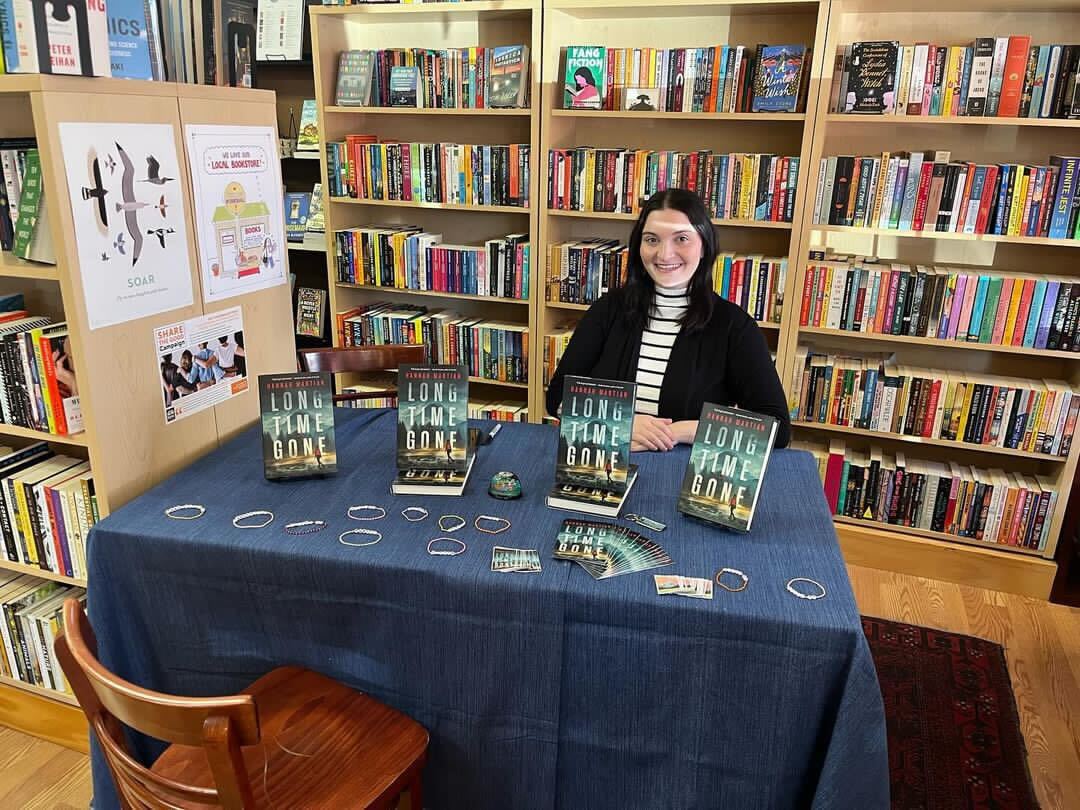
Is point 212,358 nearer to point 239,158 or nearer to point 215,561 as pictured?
point 239,158

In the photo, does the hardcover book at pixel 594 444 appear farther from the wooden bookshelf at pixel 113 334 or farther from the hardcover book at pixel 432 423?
the wooden bookshelf at pixel 113 334

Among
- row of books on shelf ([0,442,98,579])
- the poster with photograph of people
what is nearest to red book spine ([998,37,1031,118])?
the poster with photograph of people

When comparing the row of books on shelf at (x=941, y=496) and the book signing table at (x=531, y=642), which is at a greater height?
the book signing table at (x=531, y=642)

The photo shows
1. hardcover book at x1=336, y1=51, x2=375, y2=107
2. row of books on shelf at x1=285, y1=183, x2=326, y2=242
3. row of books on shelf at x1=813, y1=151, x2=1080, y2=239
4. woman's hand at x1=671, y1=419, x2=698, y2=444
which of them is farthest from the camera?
row of books on shelf at x1=285, y1=183, x2=326, y2=242

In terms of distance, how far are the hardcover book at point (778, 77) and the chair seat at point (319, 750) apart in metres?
2.27

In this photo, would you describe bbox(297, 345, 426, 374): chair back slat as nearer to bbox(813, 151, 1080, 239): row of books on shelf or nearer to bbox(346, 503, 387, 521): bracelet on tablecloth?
bbox(346, 503, 387, 521): bracelet on tablecloth

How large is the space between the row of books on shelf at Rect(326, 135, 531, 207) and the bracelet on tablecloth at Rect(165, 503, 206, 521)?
75.4 inches

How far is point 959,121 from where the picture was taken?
256 centimetres

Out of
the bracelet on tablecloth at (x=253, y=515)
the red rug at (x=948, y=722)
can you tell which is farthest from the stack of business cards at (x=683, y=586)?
the red rug at (x=948, y=722)

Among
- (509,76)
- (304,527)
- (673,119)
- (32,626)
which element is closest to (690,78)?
(673,119)

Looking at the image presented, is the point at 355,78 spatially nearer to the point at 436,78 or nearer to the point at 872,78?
the point at 436,78

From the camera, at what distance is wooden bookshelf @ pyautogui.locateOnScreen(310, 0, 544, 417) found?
9.96 ft

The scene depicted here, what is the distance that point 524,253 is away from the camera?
317 cm

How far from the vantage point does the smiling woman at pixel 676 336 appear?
2035 mm
